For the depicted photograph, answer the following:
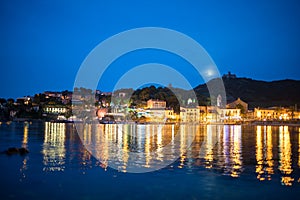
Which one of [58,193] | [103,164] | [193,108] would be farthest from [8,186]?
[193,108]

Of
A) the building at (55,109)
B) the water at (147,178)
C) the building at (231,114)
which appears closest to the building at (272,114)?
the building at (231,114)

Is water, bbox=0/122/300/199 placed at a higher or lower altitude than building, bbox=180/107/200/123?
lower

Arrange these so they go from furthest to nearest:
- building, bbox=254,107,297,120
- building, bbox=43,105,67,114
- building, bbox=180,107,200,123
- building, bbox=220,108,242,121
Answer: building, bbox=43,105,67,114 → building, bbox=254,107,297,120 → building, bbox=220,108,242,121 → building, bbox=180,107,200,123

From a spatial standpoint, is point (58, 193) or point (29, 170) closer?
point (58, 193)

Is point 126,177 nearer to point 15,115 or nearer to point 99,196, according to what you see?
point 99,196

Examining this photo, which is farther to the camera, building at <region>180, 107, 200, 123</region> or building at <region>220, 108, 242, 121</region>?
building at <region>220, 108, 242, 121</region>

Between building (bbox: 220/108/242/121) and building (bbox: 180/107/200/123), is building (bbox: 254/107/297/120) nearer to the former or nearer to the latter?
building (bbox: 220/108/242/121)

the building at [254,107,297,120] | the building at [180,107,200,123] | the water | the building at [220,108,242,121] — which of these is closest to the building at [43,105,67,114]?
the building at [180,107,200,123]

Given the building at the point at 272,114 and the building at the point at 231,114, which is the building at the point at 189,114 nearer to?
the building at the point at 231,114

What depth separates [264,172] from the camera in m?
19.1

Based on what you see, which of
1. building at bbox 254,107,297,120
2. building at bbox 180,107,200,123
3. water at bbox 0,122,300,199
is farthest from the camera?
building at bbox 254,107,297,120

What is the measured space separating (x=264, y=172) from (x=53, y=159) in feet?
46.1

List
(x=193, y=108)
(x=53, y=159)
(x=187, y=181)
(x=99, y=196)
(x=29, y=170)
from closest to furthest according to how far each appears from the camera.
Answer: (x=99, y=196), (x=187, y=181), (x=29, y=170), (x=53, y=159), (x=193, y=108)

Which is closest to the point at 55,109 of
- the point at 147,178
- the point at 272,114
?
the point at 272,114
